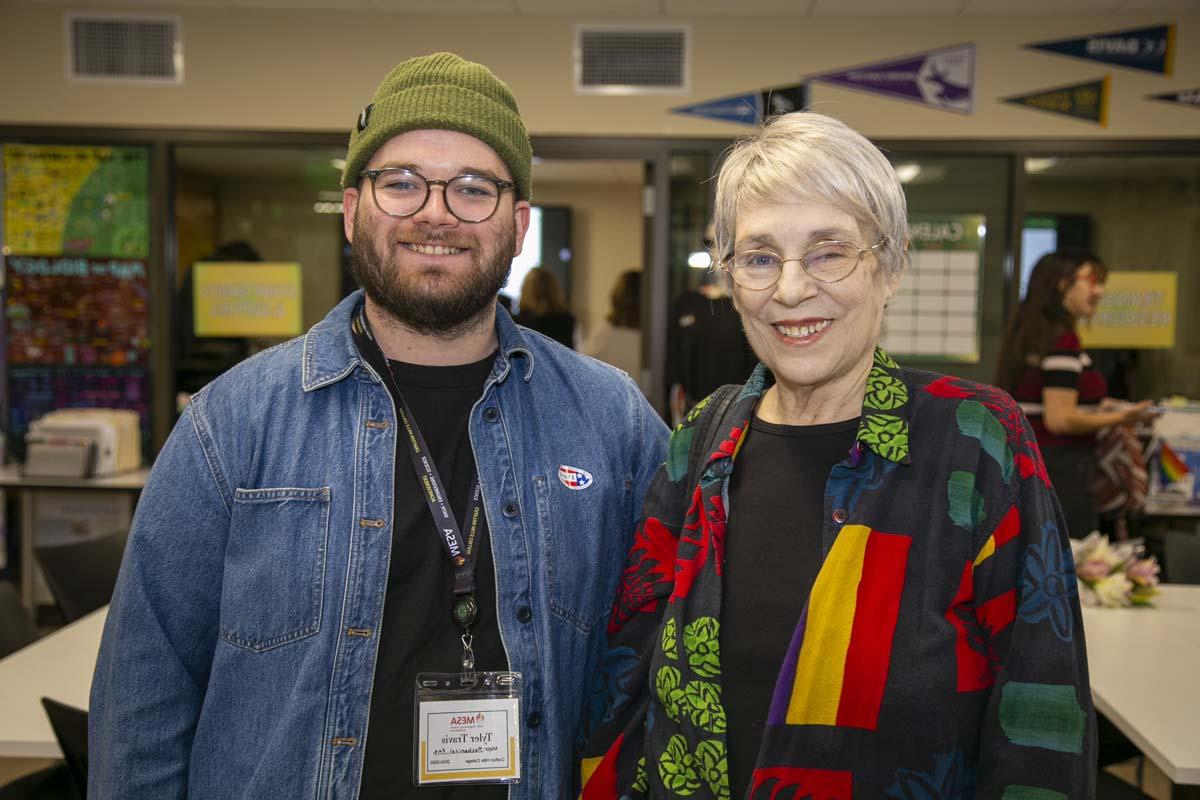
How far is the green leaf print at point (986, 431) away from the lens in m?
1.02

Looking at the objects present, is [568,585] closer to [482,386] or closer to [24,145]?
[482,386]

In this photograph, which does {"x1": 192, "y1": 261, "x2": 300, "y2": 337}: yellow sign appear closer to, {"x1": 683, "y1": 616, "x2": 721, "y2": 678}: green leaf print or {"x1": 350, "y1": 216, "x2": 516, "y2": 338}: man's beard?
{"x1": 350, "y1": 216, "x2": 516, "y2": 338}: man's beard

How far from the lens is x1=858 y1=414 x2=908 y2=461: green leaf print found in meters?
1.05

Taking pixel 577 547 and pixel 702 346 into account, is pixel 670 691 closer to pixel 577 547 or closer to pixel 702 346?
pixel 577 547

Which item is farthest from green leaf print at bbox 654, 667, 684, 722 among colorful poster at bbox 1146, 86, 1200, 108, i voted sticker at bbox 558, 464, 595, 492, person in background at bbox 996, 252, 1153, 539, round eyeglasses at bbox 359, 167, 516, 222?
colorful poster at bbox 1146, 86, 1200, 108

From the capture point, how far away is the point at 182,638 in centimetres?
126

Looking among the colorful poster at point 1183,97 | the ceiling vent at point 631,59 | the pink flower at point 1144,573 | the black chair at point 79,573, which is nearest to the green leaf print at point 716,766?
the pink flower at point 1144,573

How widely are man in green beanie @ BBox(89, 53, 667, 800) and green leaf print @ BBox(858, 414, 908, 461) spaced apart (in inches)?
18.3

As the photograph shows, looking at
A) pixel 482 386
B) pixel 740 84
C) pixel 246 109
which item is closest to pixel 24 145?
pixel 246 109

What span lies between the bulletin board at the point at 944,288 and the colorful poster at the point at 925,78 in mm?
605

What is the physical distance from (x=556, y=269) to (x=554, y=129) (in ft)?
13.1

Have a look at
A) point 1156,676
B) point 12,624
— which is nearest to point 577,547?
point 1156,676

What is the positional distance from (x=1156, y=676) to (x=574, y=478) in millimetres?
1517

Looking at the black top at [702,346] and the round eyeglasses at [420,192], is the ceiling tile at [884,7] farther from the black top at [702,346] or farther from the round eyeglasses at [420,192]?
the round eyeglasses at [420,192]
